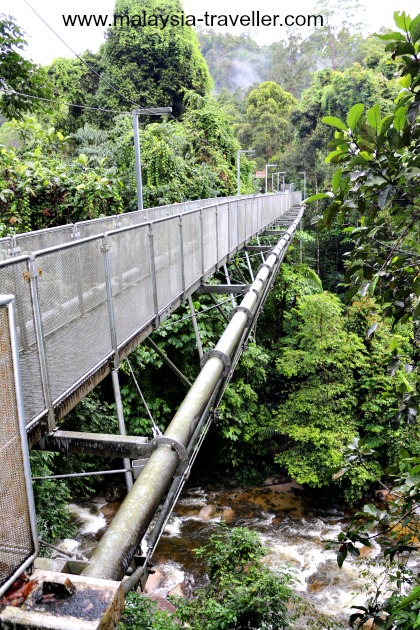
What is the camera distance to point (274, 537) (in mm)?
11914

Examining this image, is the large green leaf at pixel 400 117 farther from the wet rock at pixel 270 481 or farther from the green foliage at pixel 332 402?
the wet rock at pixel 270 481

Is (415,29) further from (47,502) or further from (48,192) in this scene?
(48,192)

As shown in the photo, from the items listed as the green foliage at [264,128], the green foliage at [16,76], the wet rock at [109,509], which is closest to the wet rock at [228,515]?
the wet rock at [109,509]

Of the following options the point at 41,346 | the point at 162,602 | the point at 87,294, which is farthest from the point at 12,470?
the point at 162,602

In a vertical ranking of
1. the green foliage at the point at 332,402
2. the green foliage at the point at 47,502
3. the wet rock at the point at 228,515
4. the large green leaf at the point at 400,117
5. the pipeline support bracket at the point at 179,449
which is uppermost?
the large green leaf at the point at 400,117

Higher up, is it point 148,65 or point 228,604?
point 148,65

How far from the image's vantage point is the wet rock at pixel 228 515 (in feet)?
40.5

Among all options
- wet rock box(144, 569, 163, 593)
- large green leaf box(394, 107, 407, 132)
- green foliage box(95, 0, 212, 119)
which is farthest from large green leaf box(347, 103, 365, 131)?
green foliage box(95, 0, 212, 119)

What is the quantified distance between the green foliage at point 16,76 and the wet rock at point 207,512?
9.72 m

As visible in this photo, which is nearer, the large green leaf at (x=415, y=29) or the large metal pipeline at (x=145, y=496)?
the large metal pipeline at (x=145, y=496)

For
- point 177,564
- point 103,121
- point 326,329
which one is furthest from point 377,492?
point 103,121

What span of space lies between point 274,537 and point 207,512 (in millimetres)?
1690

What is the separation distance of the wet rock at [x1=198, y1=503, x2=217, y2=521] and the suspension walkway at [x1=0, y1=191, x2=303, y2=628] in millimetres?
7950

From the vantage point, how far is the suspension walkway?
1231 millimetres
